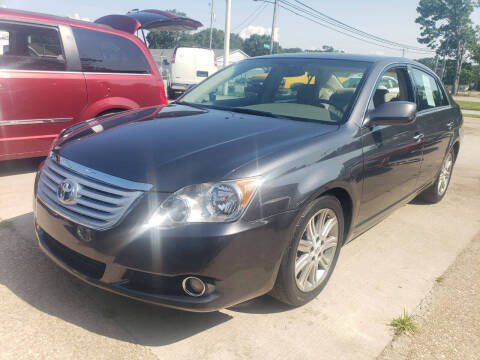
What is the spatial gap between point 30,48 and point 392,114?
13.4 ft

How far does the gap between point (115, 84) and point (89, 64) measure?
0.39 m

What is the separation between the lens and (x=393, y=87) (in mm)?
3723

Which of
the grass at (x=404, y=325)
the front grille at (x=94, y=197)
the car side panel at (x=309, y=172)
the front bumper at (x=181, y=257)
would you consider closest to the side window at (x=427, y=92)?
the car side panel at (x=309, y=172)

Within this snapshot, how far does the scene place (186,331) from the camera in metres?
2.37

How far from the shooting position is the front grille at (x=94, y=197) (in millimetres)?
2127

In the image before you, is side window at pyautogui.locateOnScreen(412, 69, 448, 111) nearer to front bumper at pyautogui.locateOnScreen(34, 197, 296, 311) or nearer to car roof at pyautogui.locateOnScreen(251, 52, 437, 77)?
car roof at pyautogui.locateOnScreen(251, 52, 437, 77)

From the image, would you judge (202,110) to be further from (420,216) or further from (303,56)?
(420,216)

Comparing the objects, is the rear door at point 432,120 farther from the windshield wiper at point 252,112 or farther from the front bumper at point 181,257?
the front bumper at point 181,257

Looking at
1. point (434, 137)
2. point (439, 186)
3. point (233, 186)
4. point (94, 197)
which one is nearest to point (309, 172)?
point (233, 186)

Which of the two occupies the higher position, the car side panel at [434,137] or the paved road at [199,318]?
the car side panel at [434,137]

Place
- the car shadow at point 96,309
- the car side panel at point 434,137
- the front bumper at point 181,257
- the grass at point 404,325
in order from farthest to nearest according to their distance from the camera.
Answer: the car side panel at point 434,137 → the grass at point 404,325 → the car shadow at point 96,309 → the front bumper at point 181,257

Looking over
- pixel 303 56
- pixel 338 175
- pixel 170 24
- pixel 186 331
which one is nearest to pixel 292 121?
pixel 338 175

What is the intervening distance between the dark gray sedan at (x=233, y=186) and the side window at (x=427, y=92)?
0.47 metres

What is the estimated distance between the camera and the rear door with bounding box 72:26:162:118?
5273 mm
